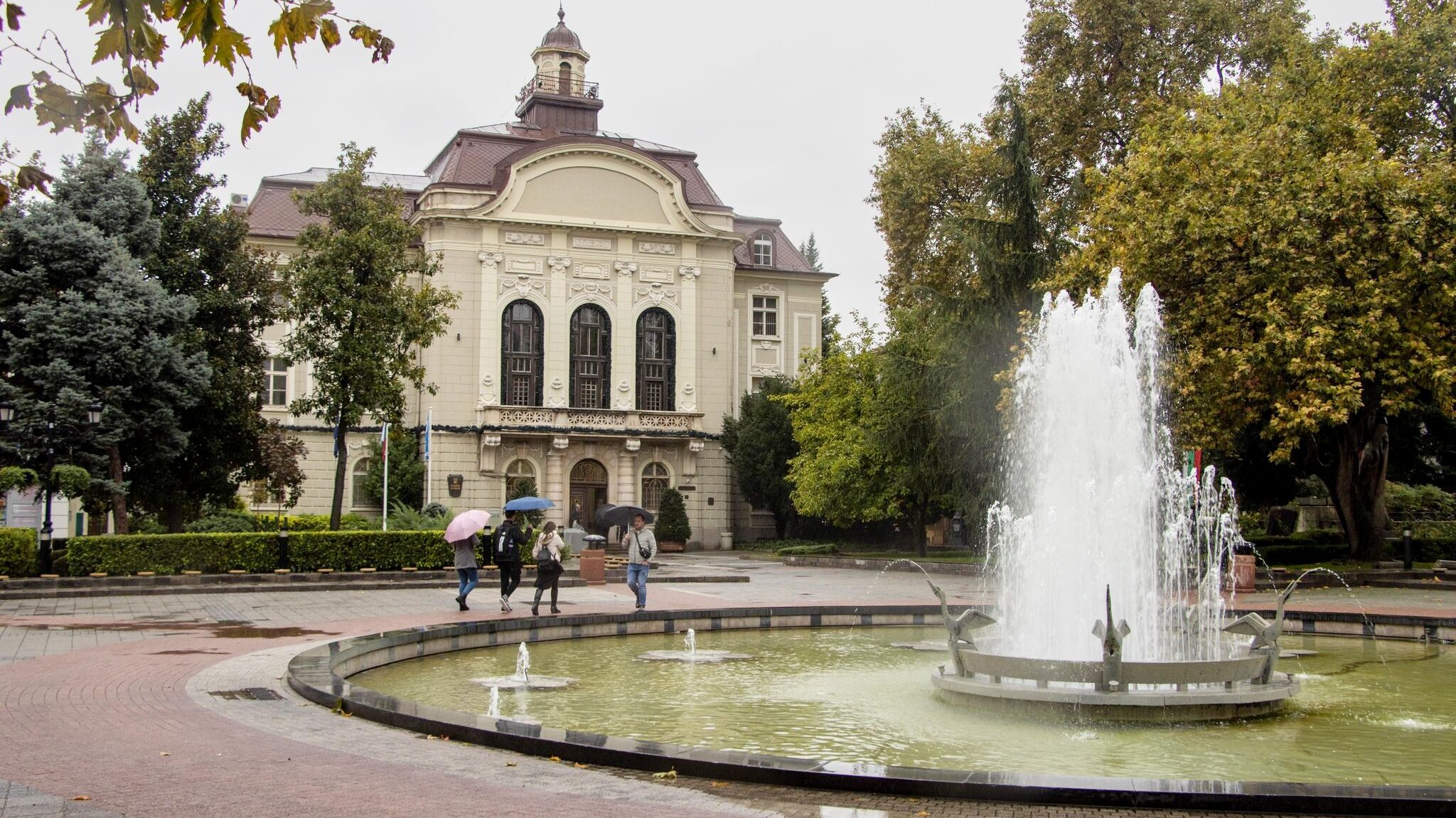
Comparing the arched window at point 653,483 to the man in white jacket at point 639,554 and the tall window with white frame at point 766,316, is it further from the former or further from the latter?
the man in white jacket at point 639,554

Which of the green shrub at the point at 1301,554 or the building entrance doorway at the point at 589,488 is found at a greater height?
the building entrance doorway at the point at 589,488

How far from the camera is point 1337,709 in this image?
39.0ft

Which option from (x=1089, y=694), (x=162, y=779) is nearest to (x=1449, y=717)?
(x=1089, y=694)

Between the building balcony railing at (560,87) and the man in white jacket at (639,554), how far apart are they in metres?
41.1

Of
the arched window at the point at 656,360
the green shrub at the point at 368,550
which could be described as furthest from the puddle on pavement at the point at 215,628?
the arched window at the point at 656,360

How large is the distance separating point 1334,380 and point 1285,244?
297cm

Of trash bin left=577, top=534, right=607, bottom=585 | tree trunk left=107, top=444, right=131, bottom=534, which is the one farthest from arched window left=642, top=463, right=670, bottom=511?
tree trunk left=107, top=444, right=131, bottom=534

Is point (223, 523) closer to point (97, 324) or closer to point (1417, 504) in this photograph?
point (97, 324)

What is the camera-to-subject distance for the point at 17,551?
82.3 feet

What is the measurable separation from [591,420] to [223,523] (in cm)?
1629

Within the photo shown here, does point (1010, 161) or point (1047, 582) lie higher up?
point (1010, 161)

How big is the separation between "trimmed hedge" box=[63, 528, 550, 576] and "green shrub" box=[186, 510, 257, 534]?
1012 cm

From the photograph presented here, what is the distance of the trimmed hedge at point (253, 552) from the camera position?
26.2m

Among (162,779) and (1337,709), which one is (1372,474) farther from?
(162,779)
